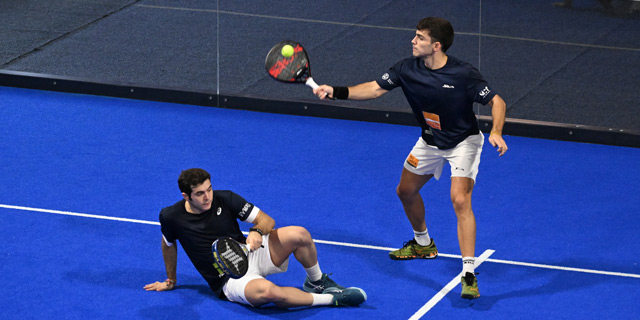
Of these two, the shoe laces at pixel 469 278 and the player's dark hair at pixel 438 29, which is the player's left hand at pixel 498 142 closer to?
the player's dark hair at pixel 438 29

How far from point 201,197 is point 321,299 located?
1290 millimetres

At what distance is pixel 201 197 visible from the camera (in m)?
8.21

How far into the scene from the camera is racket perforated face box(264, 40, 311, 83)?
348 inches

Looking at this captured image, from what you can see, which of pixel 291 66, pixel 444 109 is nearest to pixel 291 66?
pixel 291 66

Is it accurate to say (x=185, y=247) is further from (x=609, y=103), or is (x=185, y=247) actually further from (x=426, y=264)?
(x=609, y=103)

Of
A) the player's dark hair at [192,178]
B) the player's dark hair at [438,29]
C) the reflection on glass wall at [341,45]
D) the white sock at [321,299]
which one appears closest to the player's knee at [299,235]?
the white sock at [321,299]

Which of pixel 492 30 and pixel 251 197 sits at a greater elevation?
pixel 492 30

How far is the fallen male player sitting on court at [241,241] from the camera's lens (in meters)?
8.38

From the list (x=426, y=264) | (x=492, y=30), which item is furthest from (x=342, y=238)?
(x=492, y=30)

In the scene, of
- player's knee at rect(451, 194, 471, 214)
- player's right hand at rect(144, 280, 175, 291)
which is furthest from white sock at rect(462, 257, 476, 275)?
player's right hand at rect(144, 280, 175, 291)

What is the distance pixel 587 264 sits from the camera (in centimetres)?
959

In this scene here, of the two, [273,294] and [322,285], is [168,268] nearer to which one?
[273,294]

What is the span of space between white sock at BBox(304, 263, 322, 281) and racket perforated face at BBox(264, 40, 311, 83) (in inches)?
60.2

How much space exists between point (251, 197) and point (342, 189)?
0.98 m
